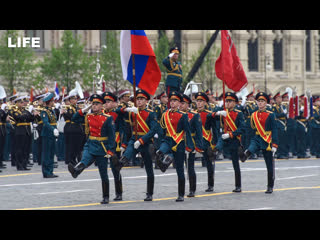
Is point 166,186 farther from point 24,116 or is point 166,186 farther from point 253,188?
point 24,116

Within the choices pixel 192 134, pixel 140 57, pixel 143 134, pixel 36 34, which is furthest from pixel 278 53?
pixel 143 134

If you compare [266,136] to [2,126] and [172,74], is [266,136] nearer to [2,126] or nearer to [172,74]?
[172,74]

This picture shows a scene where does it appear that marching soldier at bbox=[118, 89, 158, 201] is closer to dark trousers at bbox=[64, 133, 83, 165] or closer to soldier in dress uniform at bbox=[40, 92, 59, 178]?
soldier in dress uniform at bbox=[40, 92, 59, 178]

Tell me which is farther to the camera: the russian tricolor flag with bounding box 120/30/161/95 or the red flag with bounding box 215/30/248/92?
the red flag with bounding box 215/30/248/92

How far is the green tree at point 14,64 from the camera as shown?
4131 cm

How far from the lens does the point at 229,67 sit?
52.7 ft

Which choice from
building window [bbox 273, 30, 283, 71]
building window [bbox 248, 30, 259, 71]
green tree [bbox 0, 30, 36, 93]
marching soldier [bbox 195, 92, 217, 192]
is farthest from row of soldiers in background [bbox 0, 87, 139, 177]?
building window [bbox 273, 30, 283, 71]

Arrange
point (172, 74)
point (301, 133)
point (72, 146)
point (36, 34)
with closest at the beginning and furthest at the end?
point (172, 74) → point (72, 146) → point (301, 133) → point (36, 34)

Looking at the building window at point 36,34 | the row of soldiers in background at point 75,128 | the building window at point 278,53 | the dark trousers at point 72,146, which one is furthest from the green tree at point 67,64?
the dark trousers at point 72,146

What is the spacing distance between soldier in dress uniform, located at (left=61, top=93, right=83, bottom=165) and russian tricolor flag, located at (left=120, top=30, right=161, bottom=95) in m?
7.05

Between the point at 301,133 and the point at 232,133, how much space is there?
11.1 m

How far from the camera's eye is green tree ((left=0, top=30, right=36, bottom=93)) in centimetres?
4131
